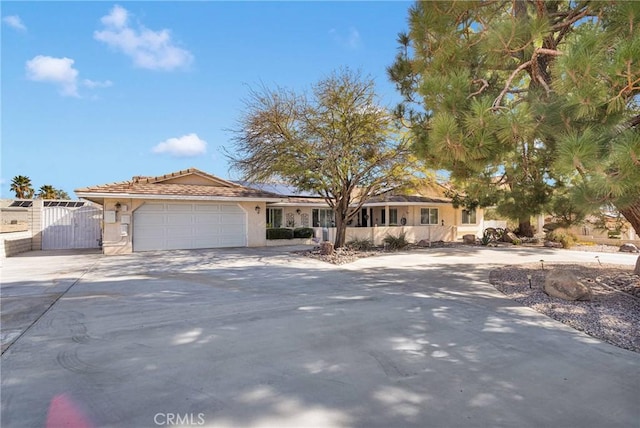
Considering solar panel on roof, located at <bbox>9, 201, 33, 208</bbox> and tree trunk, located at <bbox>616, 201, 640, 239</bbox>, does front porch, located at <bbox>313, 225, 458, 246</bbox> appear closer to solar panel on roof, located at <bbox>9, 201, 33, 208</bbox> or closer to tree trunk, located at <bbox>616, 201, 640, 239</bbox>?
tree trunk, located at <bbox>616, 201, 640, 239</bbox>

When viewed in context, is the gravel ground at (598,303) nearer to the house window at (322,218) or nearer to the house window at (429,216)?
the house window at (429,216)

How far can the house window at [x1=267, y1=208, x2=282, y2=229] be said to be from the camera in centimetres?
2315

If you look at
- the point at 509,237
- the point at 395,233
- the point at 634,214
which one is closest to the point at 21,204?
the point at 395,233

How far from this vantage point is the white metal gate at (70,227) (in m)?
17.8

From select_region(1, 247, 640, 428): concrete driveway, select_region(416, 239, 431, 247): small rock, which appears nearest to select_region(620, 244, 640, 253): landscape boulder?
select_region(416, 239, 431, 247): small rock

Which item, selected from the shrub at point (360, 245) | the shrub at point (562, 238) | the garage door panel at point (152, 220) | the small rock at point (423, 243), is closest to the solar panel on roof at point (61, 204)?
the garage door panel at point (152, 220)

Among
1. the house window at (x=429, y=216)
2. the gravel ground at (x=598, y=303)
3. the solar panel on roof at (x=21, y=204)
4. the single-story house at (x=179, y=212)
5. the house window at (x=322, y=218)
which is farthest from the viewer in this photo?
the solar panel on roof at (x=21, y=204)

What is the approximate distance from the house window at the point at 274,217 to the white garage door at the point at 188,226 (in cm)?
457

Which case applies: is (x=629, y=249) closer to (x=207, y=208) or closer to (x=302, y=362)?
(x=302, y=362)

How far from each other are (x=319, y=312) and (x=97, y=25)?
1226 cm

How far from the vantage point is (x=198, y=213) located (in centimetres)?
1744

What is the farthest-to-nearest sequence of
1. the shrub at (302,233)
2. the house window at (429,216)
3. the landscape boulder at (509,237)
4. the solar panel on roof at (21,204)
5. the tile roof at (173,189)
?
the solar panel on roof at (21,204) < the house window at (429,216) < the shrub at (302,233) < the landscape boulder at (509,237) < the tile roof at (173,189)

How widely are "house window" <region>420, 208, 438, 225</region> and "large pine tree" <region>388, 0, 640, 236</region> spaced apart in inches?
560

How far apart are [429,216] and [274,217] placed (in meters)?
10.8
